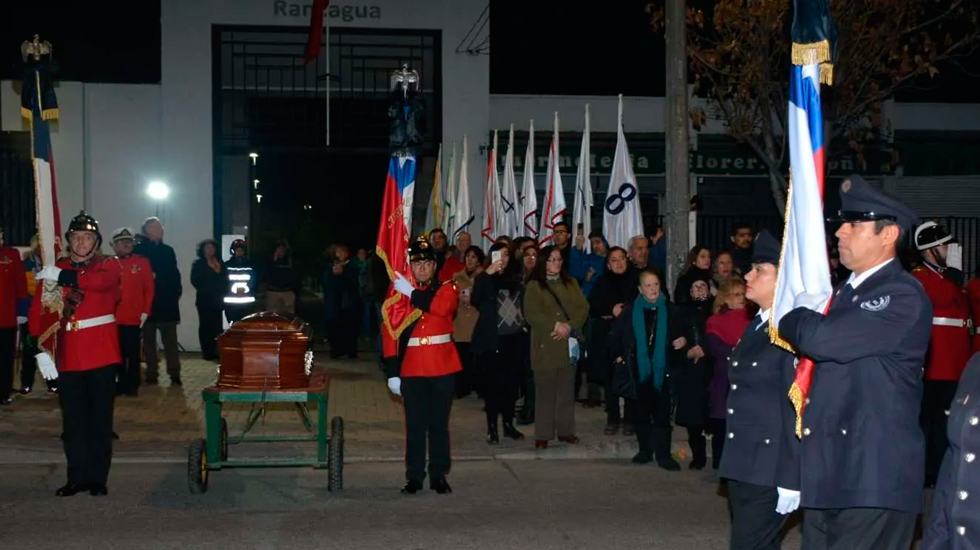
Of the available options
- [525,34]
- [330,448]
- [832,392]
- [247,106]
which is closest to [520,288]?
[330,448]

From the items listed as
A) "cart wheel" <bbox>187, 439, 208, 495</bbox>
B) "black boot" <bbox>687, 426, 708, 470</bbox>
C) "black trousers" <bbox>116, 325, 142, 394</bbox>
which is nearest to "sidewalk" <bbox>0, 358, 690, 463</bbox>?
"black trousers" <bbox>116, 325, 142, 394</bbox>

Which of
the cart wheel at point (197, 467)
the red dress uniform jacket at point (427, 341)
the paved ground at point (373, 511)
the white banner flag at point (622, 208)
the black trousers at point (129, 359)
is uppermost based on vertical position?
the white banner flag at point (622, 208)

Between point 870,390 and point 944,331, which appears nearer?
point 870,390

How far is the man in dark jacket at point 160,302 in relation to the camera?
52.8ft

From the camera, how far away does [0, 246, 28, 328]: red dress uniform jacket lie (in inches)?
538

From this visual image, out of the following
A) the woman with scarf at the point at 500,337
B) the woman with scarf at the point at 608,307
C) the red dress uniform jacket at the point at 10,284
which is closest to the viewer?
the woman with scarf at the point at 500,337

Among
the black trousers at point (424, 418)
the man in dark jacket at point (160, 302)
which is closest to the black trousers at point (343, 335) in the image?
the man in dark jacket at point (160, 302)

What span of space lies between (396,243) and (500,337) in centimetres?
250

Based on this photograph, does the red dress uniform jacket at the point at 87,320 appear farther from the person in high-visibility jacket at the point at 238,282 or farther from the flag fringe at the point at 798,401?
the person in high-visibility jacket at the point at 238,282

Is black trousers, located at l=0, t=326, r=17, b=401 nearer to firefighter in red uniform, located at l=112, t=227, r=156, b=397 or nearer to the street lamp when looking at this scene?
firefighter in red uniform, located at l=112, t=227, r=156, b=397

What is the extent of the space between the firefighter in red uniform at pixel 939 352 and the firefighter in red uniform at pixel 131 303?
8016 millimetres

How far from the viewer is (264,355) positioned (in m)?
9.62

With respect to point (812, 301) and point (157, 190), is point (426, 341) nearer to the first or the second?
point (812, 301)

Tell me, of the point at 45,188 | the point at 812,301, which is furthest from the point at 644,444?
the point at 812,301
